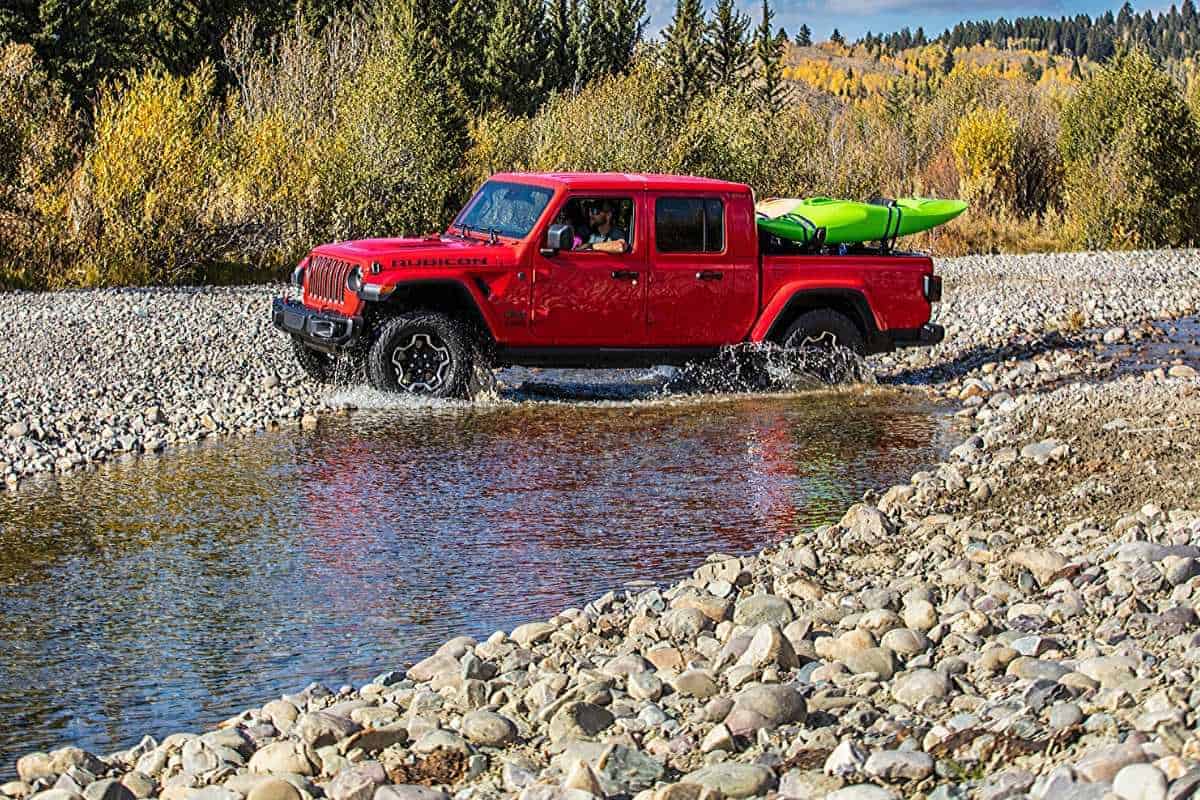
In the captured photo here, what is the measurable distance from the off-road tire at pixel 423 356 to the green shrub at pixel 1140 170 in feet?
66.0

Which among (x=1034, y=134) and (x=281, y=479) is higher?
(x=1034, y=134)

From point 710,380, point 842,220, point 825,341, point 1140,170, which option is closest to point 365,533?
point 710,380

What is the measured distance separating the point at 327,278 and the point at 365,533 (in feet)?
13.3

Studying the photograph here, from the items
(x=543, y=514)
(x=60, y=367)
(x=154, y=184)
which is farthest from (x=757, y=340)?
(x=154, y=184)

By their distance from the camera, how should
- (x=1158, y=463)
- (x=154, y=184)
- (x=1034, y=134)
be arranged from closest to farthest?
(x=1158, y=463) → (x=154, y=184) → (x=1034, y=134)

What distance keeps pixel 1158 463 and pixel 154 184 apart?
46.6 ft

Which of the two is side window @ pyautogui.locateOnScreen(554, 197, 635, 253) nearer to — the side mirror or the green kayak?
the side mirror

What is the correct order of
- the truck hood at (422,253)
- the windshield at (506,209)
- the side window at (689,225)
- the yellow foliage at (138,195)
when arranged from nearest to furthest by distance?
the truck hood at (422,253), the windshield at (506,209), the side window at (689,225), the yellow foliage at (138,195)

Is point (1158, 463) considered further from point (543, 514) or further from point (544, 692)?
point (544, 692)

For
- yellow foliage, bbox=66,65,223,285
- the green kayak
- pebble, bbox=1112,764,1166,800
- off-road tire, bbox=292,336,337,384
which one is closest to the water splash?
off-road tire, bbox=292,336,337,384

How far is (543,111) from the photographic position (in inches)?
1242

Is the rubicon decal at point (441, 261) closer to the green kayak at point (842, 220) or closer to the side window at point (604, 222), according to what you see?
the side window at point (604, 222)

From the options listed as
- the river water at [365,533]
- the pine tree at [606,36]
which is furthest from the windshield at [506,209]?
the pine tree at [606,36]

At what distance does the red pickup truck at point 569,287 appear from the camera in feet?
39.1
